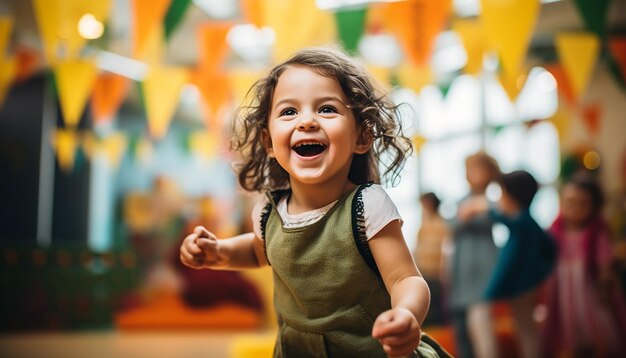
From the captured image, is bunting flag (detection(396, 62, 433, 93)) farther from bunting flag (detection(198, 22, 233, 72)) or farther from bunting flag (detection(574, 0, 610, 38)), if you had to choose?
bunting flag (detection(574, 0, 610, 38))

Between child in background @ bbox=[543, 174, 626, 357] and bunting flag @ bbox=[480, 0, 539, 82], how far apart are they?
0.89 m

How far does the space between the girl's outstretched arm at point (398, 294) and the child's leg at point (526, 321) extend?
2350 millimetres

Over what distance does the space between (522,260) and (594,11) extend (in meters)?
1.41

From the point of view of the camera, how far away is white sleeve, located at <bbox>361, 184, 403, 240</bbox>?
1.13 m

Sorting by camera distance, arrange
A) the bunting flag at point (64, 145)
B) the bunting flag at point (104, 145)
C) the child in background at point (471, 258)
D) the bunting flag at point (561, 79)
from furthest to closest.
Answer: the bunting flag at point (104, 145), the bunting flag at point (64, 145), the bunting flag at point (561, 79), the child in background at point (471, 258)

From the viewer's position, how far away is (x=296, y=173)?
1173 millimetres

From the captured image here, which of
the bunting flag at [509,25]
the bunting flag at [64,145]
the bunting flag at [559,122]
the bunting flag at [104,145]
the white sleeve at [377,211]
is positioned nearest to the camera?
the white sleeve at [377,211]

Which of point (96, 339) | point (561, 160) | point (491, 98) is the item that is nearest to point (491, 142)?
point (491, 98)

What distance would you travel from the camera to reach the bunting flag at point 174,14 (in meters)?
3.66

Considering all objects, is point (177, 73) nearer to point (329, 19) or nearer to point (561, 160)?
point (329, 19)

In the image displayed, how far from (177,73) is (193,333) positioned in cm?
262

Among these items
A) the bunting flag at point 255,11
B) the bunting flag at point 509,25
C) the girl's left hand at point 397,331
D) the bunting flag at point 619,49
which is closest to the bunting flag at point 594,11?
the bunting flag at point 509,25

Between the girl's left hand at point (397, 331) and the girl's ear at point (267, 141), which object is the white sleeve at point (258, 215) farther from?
the girl's left hand at point (397, 331)

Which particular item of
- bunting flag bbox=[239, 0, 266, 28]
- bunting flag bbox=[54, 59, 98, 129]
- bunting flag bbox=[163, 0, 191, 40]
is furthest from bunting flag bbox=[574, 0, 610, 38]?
bunting flag bbox=[54, 59, 98, 129]
